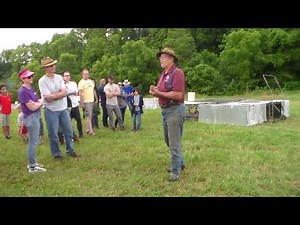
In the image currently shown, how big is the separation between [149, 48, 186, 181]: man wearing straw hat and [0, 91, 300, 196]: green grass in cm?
35

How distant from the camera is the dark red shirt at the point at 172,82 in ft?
Answer: 16.1

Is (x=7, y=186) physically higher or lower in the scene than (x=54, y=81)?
lower

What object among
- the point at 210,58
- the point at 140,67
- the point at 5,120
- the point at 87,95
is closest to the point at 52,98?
the point at 87,95

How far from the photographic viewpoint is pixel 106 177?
5215 mm

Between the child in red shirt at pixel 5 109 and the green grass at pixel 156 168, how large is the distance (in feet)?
2.99

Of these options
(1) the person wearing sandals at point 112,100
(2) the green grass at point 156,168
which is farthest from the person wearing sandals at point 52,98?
(1) the person wearing sandals at point 112,100

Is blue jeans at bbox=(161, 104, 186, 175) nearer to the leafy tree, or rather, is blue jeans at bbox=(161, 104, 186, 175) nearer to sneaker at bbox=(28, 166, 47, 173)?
sneaker at bbox=(28, 166, 47, 173)

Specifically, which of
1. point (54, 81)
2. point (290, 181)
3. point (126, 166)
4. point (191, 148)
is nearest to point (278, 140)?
point (191, 148)

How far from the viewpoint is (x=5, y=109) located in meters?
9.38

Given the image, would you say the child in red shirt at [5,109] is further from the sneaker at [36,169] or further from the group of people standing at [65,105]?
the sneaker at [36,169]

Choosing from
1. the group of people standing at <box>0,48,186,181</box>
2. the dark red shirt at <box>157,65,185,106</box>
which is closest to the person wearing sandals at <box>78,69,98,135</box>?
the group of people standing at <box>0,48,186,181</box>

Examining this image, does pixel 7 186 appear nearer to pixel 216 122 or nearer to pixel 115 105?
pixel 115 105

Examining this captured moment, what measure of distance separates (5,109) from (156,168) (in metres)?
5.37
